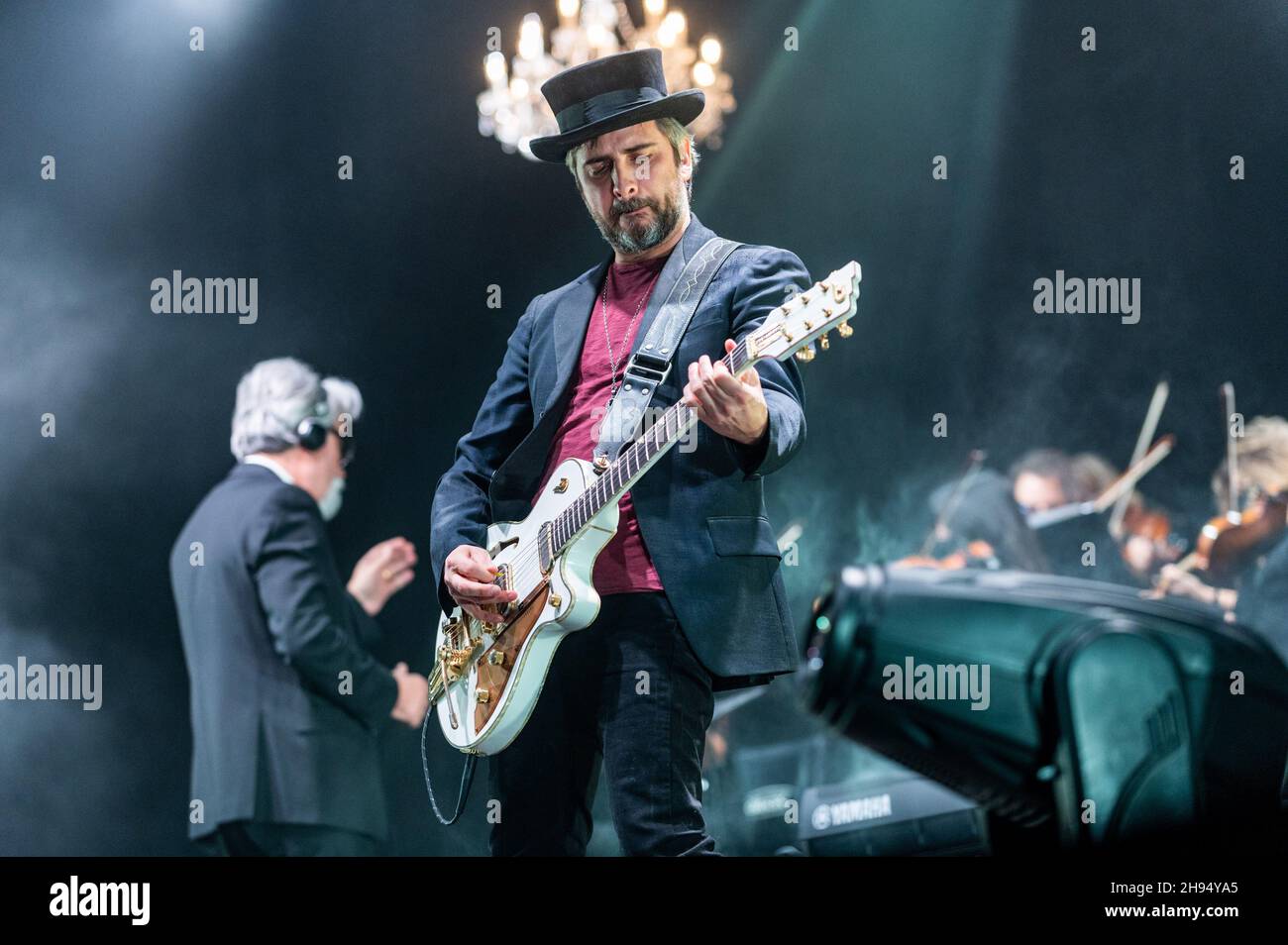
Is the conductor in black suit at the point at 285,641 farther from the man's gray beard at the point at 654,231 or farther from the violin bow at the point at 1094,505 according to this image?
the violin bow at the point at 1094,505

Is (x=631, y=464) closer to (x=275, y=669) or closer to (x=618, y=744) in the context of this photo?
(x=618, y=744)

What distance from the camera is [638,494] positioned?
100 inches

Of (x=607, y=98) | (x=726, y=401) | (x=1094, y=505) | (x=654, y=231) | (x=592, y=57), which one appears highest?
(x=592, y=57)

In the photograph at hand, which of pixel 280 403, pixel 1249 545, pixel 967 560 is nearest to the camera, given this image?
pixel 1249 545

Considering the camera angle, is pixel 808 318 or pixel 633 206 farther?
pixel 633 206

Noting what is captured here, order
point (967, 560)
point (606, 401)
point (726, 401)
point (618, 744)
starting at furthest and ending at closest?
point (967, 560), point (606, 401), point (618, 744), point (726, 401)

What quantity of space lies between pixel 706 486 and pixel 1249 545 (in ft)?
7.88

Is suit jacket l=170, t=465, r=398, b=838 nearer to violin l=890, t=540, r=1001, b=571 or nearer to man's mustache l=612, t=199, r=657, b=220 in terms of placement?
violin l=890, t=540, r=1001, b=571

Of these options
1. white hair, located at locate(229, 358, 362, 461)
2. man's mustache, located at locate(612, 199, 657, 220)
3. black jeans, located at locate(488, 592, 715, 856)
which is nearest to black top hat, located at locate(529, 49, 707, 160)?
man's mustache, located at locate(612, 199, 657, 220)

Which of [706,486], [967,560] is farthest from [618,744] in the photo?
[967,560]

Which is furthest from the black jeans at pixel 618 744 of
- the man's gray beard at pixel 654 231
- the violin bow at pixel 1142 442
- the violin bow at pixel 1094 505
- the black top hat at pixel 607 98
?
the violin bow at pixel 1142 442

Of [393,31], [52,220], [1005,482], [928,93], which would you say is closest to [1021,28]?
[928,93]

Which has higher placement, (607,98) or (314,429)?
(607,98)

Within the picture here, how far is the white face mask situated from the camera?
14.4 feet
